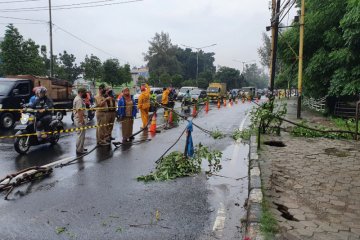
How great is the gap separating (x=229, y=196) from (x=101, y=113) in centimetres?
567

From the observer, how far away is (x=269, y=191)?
614 centimetres

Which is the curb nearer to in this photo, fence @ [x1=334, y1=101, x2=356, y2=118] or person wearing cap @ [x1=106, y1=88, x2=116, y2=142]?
person wearing cap @ [x1=106, y1=88, x2=116, y2=142]

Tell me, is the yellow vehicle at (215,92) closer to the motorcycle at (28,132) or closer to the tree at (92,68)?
the tree at (92,68)

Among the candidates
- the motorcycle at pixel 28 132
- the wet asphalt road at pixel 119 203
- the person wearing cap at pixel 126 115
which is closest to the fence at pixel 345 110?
the person wearing cap at pixel 126 115

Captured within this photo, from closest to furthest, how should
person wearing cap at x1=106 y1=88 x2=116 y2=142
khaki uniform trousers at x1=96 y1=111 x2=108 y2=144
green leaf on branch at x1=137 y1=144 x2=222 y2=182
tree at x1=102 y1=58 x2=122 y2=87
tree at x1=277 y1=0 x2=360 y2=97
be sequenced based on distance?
green leaf on branch at x1=137 y1=144 x2=222 y2=182 → khaki uniform trousers at x1=96 y1=111 x2=108 y2=144 → person wearing cap at x1=106 y1=88 x2=116 y2=142 → tree at x1=277 y1=0 x2=360 y2=97 → tree at x1=102 y1=58 x2=122 y2=87

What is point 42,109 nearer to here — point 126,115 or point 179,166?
point 126,115

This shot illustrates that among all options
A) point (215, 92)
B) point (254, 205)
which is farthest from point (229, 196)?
point (215, 92)

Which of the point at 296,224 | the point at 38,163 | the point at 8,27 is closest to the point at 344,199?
the point at 296,224

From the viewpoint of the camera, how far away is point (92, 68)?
142ft

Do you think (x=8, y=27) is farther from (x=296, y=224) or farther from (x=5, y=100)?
(x=296, y=224)

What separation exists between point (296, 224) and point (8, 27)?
32426 mm

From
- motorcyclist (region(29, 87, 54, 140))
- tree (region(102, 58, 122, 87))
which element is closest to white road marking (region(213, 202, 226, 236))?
motorcyclist (region(29, 87, 54, 140))

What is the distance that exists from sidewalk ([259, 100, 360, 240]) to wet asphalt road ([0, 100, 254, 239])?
605 mm

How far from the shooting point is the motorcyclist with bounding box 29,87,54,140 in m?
9.30
